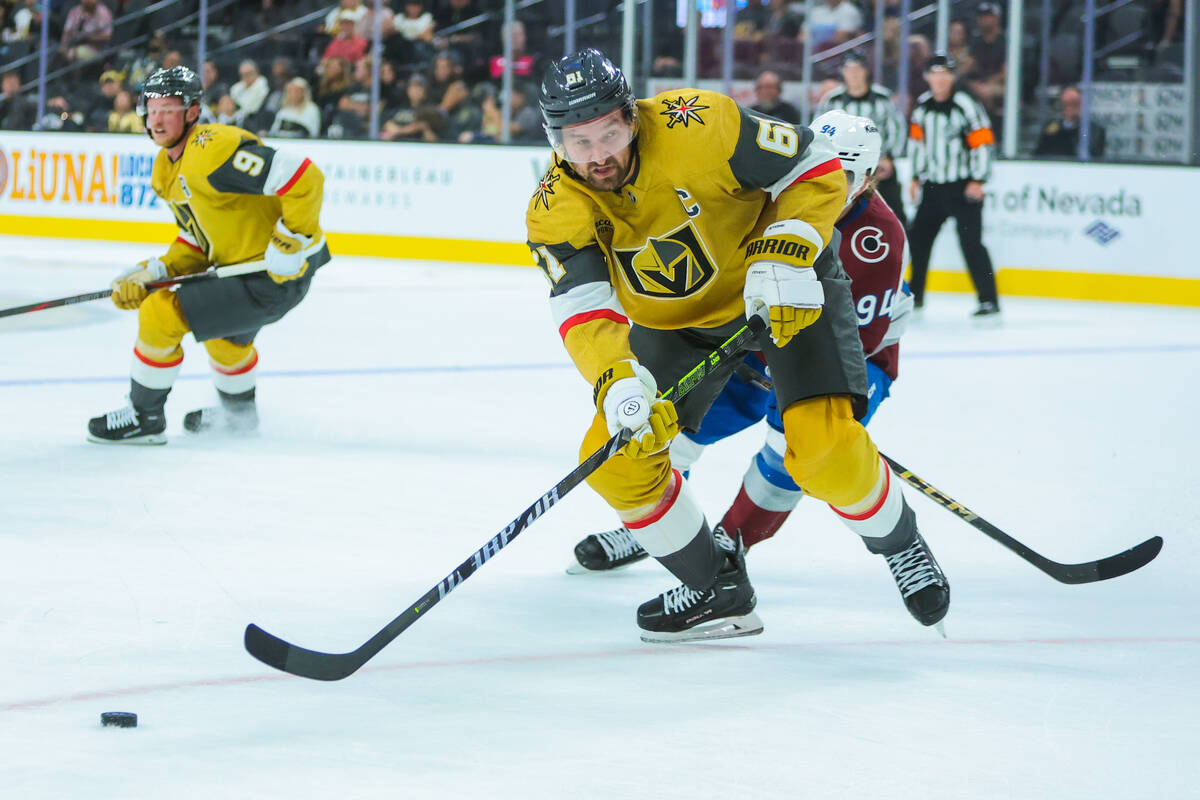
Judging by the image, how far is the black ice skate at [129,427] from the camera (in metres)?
4.29

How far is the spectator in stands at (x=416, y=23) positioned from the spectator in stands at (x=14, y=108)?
3060 millimetres

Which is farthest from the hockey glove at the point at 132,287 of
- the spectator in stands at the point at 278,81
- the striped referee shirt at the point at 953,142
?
the spectator in stands at the point at 278,81

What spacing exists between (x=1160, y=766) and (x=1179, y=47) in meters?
6.85

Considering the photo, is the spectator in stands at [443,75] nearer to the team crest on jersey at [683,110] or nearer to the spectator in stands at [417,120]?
the spectator in stands at [417,120]

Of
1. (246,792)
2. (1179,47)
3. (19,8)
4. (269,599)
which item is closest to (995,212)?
(1179,47)

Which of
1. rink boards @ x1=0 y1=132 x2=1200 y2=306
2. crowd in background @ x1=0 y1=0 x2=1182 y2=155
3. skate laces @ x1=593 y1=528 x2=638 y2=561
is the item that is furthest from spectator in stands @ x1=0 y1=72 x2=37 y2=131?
skate laces @ x1=593 y1=528 x2=638 y2=561

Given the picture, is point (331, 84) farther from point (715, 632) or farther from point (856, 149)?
point (715, 632)

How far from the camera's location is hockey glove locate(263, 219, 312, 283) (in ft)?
14.0

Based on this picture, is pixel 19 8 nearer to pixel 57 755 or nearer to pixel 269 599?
pixel 269 599

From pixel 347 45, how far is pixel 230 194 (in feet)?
21.2

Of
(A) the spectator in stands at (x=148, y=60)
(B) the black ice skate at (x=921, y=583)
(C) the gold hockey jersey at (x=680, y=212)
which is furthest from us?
(A) the spectator in stands at (x=148, y=60)

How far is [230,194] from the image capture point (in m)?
4.39

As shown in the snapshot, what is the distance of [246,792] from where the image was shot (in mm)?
1900

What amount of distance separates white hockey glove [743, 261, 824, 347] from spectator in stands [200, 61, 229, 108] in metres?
9.11
